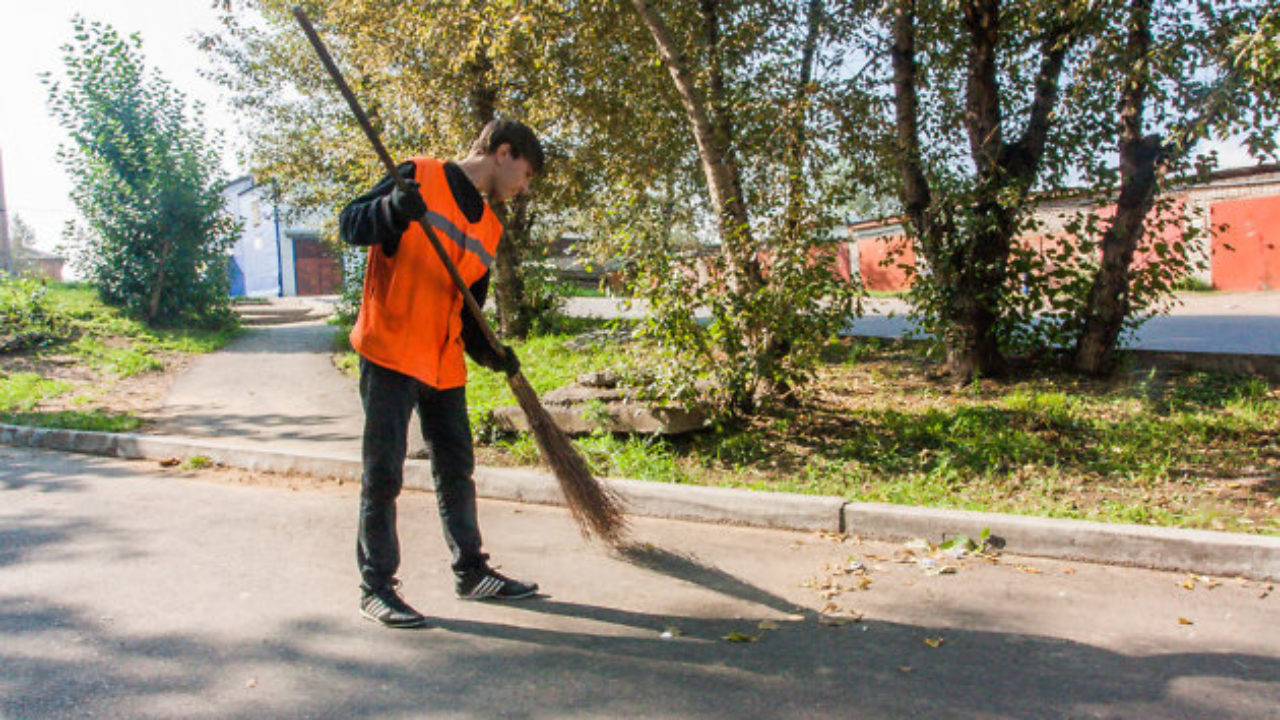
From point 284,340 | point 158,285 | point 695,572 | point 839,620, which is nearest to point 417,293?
point 695,572

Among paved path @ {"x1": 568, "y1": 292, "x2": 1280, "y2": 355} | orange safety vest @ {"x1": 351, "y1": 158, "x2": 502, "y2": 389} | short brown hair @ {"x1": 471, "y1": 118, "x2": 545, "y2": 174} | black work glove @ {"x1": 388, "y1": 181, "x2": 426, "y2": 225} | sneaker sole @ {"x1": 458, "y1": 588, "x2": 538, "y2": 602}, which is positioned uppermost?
short brown hair @ {"x1": 471, "y1": 118, "x2": 545, "y2": 174}

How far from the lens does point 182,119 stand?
14734 mm

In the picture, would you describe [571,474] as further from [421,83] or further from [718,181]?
[421,83]

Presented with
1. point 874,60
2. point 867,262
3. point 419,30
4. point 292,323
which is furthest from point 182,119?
point 867,262

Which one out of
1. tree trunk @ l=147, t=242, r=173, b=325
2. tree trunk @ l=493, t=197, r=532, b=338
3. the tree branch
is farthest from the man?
tree trunk @ l=147, t=242, r=173, b=325

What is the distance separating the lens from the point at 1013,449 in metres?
5.62

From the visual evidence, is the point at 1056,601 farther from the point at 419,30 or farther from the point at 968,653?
the point at 419,30

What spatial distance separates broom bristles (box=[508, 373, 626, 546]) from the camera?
4031mm

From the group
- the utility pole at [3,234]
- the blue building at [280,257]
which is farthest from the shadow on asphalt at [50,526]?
the blue building at [280,257]

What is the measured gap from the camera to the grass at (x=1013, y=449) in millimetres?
4840

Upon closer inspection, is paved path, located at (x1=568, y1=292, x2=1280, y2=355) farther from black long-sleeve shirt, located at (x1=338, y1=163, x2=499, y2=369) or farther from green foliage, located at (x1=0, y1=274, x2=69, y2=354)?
green foliage, located at (x1=0, y1=274, x2=69, y2=354)

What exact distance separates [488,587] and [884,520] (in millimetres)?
1987

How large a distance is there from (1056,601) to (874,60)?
576cm

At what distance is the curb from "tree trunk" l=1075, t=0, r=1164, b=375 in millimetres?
3634
